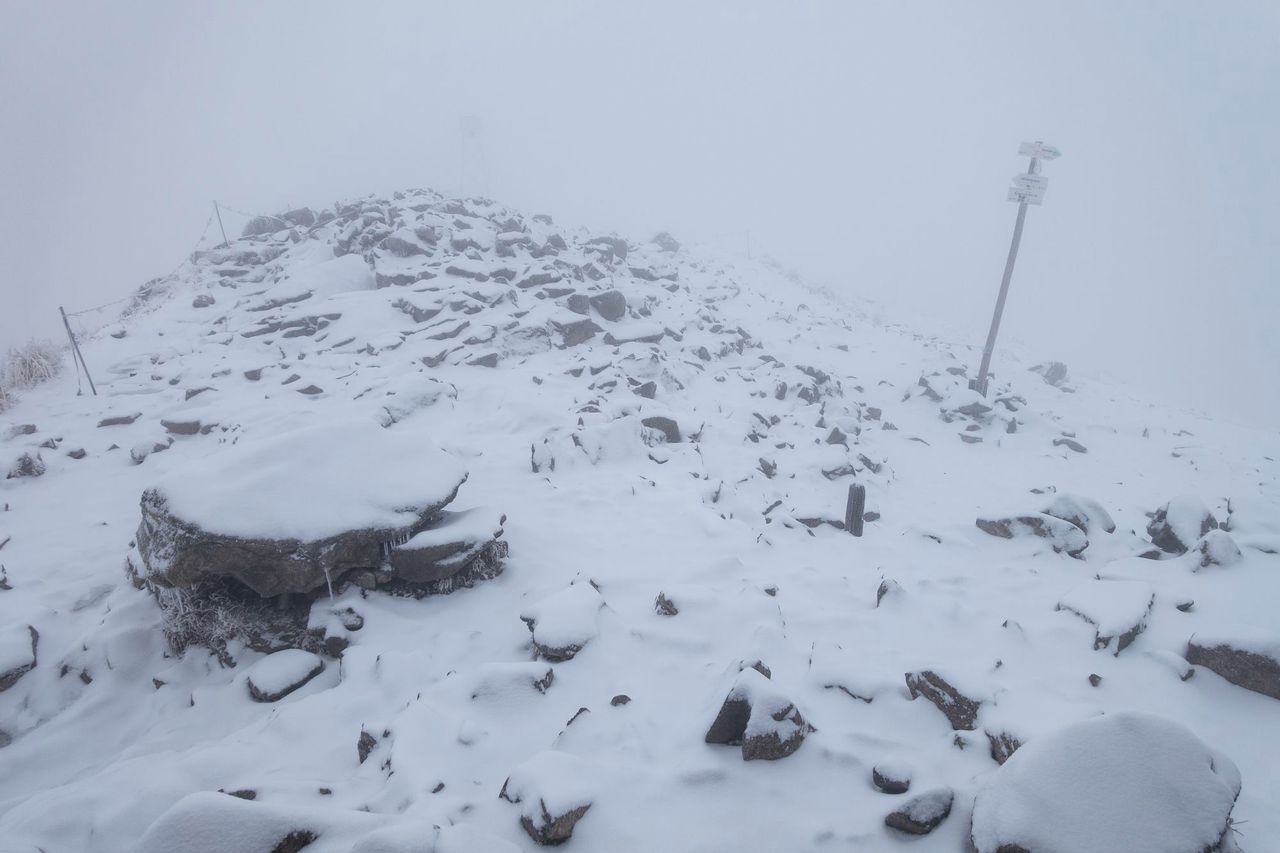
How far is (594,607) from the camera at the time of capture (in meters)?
4.73

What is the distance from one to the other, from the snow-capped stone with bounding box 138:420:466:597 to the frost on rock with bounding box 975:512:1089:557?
674cm

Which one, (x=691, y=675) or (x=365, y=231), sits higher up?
(x=365, y=231)

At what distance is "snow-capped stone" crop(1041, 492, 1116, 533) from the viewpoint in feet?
22.0

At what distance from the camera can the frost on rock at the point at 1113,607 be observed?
4.29 meters

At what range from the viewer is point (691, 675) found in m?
4.23

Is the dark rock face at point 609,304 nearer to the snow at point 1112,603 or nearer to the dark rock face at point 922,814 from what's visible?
the snow at point 1112,603

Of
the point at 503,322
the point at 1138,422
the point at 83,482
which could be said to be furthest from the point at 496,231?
the point at 1138,422

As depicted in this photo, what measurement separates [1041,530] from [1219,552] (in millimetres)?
1517

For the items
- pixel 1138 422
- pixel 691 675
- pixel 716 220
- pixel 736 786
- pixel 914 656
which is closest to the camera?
pixel 736 786

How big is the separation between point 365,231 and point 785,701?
19.3m

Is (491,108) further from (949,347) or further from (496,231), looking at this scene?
(949,347)

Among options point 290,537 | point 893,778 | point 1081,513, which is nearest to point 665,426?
point 1081,513

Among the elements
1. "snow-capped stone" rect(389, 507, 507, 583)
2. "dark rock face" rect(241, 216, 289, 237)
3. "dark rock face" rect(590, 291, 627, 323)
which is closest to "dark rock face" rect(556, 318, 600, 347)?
"dark rock face" rect(590, 291, 627, 323)

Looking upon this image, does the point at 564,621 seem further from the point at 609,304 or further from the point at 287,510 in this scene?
the point at 609,304
